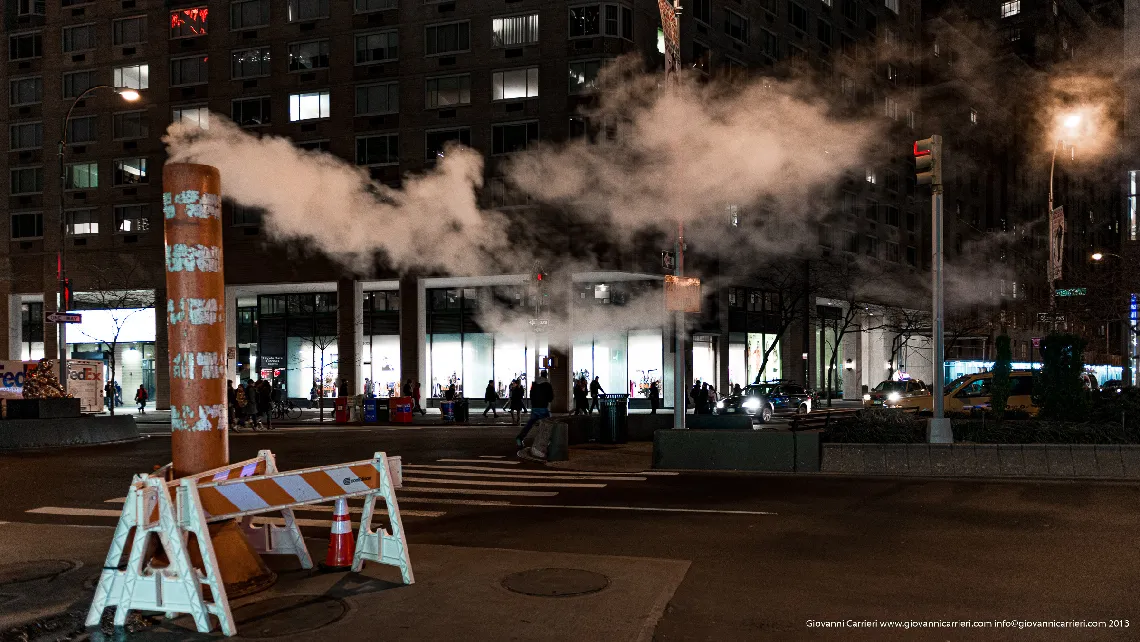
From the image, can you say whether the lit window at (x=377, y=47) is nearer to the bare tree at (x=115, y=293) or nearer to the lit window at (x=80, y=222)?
the bare tree at (x=115, y=293)

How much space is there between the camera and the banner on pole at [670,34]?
14.9m

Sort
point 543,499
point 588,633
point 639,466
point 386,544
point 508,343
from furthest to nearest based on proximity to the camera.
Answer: point 508,343 → point 639,466 → point 543,499 → point 386,544 → point 588,633

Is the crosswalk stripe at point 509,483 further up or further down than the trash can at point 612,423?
further down

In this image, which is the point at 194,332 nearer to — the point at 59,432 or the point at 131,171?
the point at 59,432

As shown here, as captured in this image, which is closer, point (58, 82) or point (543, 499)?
point (543, 499)

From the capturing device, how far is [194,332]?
630cm

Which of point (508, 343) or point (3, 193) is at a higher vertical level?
point (3, 193)

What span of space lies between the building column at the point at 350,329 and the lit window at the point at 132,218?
9502mm

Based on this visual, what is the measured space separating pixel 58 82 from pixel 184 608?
42610 mm

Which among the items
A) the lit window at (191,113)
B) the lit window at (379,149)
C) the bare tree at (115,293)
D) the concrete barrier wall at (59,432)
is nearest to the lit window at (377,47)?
the lit window at (379,149)

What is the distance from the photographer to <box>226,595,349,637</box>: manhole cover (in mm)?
5379

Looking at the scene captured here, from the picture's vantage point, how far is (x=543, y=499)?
10914mm

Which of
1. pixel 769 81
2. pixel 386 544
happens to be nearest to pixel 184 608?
pixel 386 544

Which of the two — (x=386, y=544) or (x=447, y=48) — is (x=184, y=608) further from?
(x=447, y=48)
